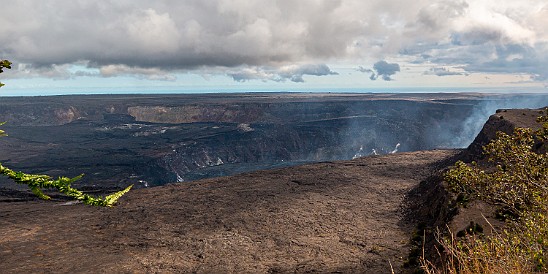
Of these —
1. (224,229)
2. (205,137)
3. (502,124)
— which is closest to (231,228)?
(224,229)

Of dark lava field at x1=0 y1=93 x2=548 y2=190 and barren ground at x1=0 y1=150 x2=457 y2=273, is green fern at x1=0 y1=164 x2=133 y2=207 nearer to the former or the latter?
barren ground at x1=0 y1=150 x2=457 y2=273

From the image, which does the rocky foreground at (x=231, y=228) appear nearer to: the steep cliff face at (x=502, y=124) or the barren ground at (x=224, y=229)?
the barren ground at (x=224, y=229)

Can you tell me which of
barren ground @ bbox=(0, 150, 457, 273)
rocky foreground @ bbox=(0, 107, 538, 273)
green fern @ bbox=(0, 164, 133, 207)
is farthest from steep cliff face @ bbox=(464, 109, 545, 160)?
green fern @ bbox=(0, 164, 133, 207)

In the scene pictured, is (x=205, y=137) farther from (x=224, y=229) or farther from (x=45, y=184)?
(x=45, y=184)

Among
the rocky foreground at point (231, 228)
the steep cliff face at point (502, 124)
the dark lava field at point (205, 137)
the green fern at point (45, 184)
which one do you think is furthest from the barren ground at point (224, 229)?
the dark lava field at point (205, 137)

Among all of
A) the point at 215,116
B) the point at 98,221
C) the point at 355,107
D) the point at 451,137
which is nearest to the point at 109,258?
the point at 98,221

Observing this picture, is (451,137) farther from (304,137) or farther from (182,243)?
(182,243)
